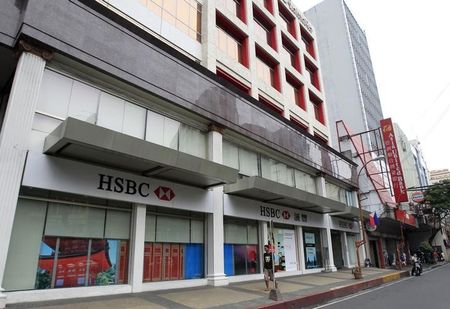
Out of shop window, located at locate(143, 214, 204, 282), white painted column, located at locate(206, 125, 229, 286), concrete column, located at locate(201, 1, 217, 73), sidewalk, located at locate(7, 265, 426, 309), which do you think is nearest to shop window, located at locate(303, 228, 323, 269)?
sidewalk, located at locate(7, 265, 426, 309)

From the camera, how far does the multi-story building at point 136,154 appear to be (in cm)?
989

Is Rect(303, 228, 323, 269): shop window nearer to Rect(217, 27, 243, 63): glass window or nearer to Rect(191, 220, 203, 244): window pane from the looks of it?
Rect(191, 220, 203, 244): window pane

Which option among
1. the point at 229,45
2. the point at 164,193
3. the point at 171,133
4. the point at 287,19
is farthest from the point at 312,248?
the point at 287,19

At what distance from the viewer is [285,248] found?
2092 cm

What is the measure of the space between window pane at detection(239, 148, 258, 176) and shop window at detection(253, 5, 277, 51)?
981 cm

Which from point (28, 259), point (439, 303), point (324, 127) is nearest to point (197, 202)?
point (28, 259)

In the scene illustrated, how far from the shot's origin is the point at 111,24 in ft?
41.1

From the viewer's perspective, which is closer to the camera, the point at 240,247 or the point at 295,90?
the point at 240,247

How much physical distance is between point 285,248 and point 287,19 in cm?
2071

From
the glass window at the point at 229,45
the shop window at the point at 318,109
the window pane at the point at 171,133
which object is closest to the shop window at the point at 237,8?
the glass window at the point at 229,45

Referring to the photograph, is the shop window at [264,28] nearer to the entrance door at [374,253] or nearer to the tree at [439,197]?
the entrance door at [374,253]

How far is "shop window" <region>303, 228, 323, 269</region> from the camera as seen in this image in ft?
75.8

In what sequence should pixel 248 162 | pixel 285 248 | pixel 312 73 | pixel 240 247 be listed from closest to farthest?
pixel 240 247 → pixel 248 162 → pixel 285 248 → pixel 312 73

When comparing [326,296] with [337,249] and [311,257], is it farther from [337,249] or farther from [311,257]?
[337,249]
